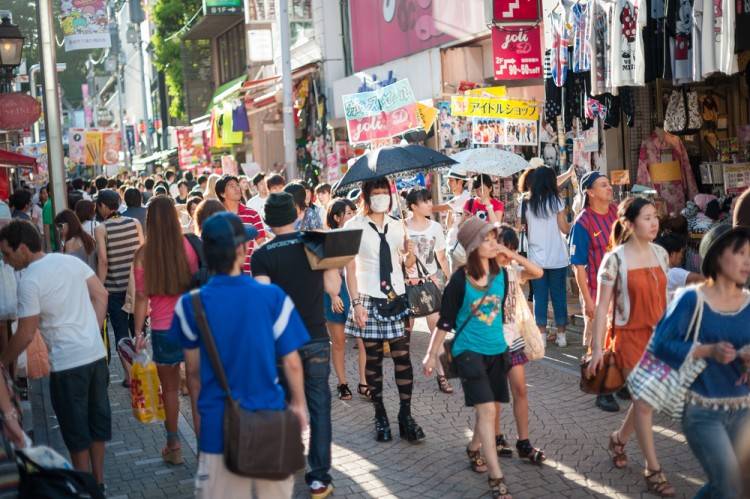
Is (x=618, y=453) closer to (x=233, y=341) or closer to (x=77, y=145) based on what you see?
(x=233, y=341)

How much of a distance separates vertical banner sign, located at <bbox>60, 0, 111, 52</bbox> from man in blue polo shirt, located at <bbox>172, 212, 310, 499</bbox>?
12151 mm

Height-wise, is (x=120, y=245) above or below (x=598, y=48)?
below

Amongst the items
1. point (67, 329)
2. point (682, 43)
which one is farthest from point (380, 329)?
point (682, 43)

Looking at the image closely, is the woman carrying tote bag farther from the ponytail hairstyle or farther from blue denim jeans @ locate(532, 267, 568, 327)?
blue denim jeans @ locate(532, 267, 568, 327)

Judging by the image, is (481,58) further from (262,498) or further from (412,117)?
(262,498)

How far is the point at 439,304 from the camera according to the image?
8.88m

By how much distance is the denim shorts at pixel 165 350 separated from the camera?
283 inches

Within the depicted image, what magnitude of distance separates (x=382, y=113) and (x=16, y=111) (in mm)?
5248

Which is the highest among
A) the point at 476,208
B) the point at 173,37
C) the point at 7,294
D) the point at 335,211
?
the point at 173,37

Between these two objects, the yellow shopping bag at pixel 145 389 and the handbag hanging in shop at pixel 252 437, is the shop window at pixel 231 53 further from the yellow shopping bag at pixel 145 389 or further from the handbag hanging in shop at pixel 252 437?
the handbag hanging in shop at pixel 252 437

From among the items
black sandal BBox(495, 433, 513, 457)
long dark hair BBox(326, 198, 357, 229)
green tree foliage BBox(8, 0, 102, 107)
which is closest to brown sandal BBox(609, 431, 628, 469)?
black sandal BBox(495, 433, 513, 457)

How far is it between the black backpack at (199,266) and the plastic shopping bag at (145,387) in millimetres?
754

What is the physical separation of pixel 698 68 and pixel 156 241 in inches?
239

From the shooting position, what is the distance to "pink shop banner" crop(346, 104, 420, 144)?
14078 mm
